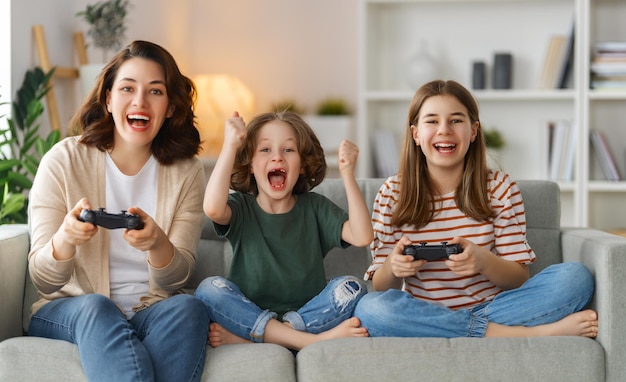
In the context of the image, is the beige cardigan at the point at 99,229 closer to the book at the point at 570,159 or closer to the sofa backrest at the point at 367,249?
the sofa backrest at the point at 367,249

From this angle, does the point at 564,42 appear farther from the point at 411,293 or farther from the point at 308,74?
the point at 411,293

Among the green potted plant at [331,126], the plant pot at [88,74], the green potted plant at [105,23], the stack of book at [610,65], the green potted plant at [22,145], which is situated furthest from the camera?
the green potted plant at [331,126]

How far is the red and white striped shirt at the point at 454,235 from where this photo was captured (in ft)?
7.08

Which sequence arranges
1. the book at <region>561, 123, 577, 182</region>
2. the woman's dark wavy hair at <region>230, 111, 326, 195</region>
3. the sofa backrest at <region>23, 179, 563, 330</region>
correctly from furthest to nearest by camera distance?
the book at <region>561, 123, 577, 182</region> < the sofa backrest at <region>23, 179, 563, 330</region> < the woman's dark wavy hair at <region>230, 111, 326, 195</region>

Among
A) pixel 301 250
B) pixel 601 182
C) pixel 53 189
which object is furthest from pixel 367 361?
pixel 601 182

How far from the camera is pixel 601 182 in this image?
3.99 m

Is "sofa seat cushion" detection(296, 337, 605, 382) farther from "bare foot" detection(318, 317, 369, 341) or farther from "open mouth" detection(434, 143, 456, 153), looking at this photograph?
"open mouth" detection(434, 143, 456, 153)

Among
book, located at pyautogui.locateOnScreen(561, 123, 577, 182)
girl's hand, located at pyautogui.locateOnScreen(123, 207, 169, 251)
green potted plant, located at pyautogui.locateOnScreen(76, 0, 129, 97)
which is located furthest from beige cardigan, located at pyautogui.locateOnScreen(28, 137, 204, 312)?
book, located at pyautogui.locateOnScreen(561, 123, 577, 182)

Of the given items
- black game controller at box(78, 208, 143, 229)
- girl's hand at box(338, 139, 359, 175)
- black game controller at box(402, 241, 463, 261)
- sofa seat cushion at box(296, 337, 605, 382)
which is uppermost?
girl's hand at box(338, 139, 359, 175)

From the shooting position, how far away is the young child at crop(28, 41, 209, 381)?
182 cm

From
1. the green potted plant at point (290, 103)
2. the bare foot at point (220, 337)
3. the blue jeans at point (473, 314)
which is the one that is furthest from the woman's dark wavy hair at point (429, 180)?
the green potted plant at point (290, 103)

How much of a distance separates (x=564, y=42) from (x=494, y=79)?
1.16 feet

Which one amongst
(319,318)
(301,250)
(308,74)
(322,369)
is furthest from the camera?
(308,74)

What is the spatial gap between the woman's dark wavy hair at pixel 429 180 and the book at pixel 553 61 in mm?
1926
